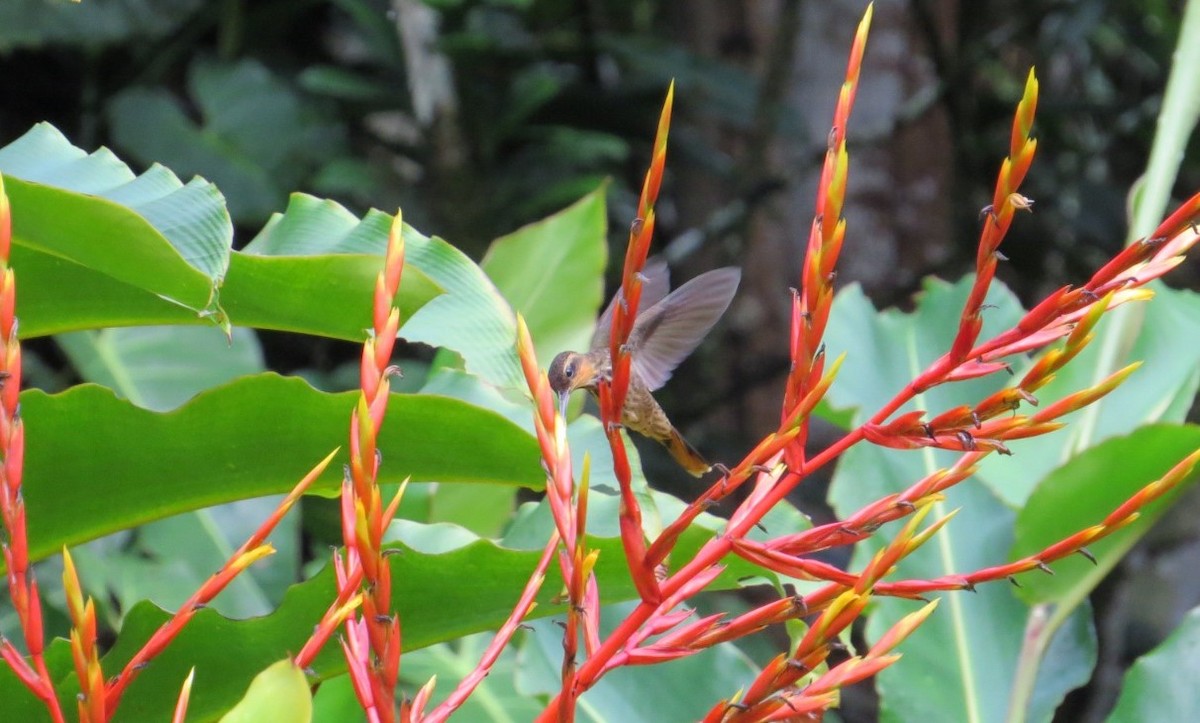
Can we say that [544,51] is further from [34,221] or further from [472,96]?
[34,221]

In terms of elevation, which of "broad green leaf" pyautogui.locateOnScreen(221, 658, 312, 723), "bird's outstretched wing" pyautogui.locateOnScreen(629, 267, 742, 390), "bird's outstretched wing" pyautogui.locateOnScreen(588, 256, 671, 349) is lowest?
"broad green leaf" pyautogui.locateOnScreen(221, 658, 312, 723)

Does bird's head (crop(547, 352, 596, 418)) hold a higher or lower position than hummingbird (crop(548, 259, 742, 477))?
lower

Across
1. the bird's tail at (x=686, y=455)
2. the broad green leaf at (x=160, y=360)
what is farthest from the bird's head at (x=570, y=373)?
the broad green leaf at (x=160, y=360)

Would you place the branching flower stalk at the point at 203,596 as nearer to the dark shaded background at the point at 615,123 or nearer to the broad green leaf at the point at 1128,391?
the broad green leaf at the point at 1128,391

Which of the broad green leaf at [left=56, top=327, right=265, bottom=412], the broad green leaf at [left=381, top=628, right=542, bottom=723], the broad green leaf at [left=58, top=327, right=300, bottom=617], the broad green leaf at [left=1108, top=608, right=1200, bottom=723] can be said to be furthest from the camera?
the broad green leaf at [left=56, top=327, right=265, bottom=412]

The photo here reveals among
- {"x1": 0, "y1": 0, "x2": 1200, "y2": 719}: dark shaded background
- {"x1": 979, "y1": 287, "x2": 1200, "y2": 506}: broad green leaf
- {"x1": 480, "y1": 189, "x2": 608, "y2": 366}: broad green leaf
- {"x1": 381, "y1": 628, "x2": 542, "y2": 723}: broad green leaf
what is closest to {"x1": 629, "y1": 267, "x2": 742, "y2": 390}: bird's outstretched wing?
{"x1": 480, "y1": 189, "x2": 608, "y2": 366}: broad green leaf

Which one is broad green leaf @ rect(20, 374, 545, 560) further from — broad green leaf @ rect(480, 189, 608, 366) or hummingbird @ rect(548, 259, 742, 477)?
broad green leaf @ rect(480, 189, 608, 366)
